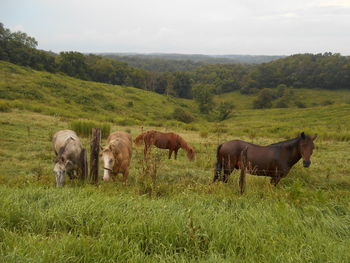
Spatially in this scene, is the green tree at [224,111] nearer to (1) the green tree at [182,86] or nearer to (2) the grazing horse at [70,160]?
(1) the green tree at [182,86]

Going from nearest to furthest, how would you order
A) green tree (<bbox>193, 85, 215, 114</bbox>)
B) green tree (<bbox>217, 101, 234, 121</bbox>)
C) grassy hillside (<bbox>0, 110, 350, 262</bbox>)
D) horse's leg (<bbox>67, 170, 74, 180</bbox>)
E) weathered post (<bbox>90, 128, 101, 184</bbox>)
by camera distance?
1. grassy hillside (<bbox>0, 110, 350, 262</bbox>)
2. weathered post (<bbox>90, 128, 101, 184</bbox>)
3. horse's leg (<bbox>67, 170, 74, 180</bbox>)
4. green tree (<bbox>217, 101, 234, 121</bbox>)
5. green tree (<bbox>193, 85, 215, 114</bbox>)

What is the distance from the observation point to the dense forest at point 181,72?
63238 mm

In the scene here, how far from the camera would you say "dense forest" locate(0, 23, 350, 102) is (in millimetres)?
63238

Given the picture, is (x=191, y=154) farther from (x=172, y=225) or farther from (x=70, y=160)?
(x=172, y=225)

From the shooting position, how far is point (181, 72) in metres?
96.6

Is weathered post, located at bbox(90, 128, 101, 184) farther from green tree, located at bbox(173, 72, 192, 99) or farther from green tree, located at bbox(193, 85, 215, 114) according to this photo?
green tree, located at bbox(173, 72, 192, 99)

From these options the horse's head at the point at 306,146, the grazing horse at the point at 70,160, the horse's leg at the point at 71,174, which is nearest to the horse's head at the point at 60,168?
the grazing horse at the point at 70,160

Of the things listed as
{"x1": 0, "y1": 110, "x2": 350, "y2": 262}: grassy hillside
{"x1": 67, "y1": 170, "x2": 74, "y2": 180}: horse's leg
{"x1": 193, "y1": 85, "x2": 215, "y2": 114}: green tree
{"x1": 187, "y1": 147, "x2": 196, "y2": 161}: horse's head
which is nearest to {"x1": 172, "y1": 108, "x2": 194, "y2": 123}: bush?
{"x1": 193, "y1": 85, "x2": 215, "y2": 114}: green tree

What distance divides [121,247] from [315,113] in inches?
2132

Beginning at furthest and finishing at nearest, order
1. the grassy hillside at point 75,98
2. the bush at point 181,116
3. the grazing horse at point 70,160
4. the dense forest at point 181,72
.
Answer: the dense forest at point 181,72 < the bush at point 181,116 < the grassy hillside at point 75,98 < the grazing horse at point 70,160

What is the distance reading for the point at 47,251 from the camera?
10.7ft

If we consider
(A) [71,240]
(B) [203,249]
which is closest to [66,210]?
(A) [71,240]

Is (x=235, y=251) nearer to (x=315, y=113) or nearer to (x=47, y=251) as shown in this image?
(x=47, y=251)

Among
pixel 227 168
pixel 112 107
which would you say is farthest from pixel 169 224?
pixel 112 107
